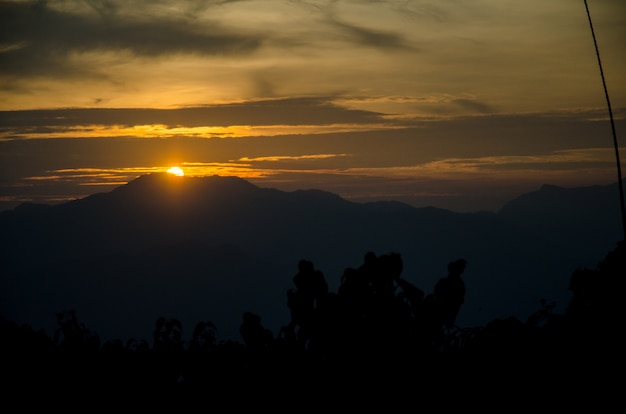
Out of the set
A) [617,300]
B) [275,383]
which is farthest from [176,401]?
[617,300]

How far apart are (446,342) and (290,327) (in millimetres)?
2021

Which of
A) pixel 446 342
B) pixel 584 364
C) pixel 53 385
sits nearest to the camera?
pixel 584 364

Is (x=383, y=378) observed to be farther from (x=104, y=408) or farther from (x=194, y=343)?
(x=104, y=408)

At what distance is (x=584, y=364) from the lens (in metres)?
8.92

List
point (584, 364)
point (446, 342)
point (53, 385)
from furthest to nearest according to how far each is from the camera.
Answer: point (53, 385), point (446, 342), point (584, 364)

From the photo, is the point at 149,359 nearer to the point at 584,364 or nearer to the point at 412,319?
the point at 412,319

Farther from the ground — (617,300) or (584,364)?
(617,300)

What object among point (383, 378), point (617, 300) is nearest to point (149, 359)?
point (383, 378)

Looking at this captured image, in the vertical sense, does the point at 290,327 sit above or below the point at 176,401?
above

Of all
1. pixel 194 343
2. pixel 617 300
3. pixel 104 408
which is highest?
pixel 617 300

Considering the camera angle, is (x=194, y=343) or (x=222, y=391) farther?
(x=194, y=343)

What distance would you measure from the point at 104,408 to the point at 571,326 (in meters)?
6.25

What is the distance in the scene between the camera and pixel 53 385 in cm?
1046

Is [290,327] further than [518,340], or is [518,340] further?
[290,327]
